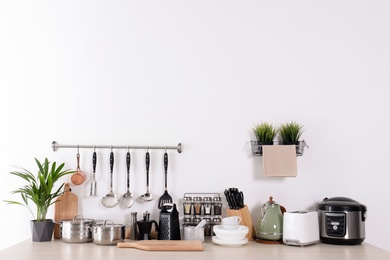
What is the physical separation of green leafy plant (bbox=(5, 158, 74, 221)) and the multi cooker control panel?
137 cm

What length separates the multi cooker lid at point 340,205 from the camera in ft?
7.39

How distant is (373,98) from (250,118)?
0.71m

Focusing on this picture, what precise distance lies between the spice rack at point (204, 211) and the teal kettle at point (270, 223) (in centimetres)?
22

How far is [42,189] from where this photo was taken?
2.38m

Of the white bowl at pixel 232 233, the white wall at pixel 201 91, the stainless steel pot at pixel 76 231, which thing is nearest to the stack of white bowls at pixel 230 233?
the white bowl at pixel 232 233

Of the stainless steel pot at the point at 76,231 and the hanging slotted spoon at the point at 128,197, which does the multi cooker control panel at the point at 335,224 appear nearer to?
the hanging slotted spoon at the point at 128,197

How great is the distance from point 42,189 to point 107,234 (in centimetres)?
44

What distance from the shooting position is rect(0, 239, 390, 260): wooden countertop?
1985 millimetres

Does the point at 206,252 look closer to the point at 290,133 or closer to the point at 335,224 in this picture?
the point at 335,224

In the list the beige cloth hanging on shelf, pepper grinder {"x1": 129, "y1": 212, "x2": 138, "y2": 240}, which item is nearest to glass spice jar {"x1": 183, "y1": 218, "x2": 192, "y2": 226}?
pepper grinder {"x1": 129, "y1": 212, "x2": 138, "y2": 240}

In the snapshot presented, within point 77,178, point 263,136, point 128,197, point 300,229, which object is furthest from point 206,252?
point 77,178

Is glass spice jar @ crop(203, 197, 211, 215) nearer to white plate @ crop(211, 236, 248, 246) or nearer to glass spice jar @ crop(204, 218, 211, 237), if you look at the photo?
glass spice jar @ crop(204, 218, 211, 237)

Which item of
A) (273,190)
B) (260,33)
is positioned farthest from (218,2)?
(273,190)

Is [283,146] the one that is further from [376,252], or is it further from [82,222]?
[82,222]
